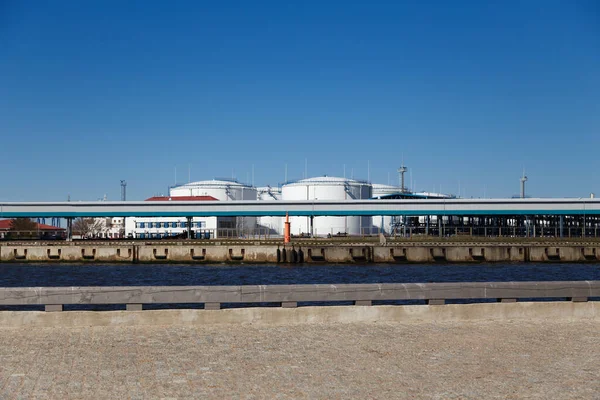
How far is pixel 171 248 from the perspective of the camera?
63188 millimetres

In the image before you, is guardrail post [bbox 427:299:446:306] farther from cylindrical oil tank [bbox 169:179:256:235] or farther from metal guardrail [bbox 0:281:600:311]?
cylindrical oil tank [bbox 169:179:256:235]

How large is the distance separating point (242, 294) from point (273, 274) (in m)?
33.7

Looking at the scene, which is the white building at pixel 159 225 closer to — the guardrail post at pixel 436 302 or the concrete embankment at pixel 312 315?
the guardrail post at pixel 436 302

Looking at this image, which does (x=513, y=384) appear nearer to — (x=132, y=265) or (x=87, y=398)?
(x=87, y=398)

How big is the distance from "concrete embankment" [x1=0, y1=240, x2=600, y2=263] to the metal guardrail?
44231mm

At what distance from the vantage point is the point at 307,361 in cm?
1191

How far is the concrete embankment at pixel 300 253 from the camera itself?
201 ft

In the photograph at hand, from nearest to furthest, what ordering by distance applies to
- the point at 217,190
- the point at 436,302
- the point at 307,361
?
the point at 307,361 < the point at 436,302 < the point at 217,190

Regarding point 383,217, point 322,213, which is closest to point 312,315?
point 322,213

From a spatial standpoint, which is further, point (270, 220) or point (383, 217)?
point (383, 217)

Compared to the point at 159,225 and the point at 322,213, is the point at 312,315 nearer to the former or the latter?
the point at 322,213

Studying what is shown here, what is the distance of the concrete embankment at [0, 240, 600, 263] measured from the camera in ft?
201

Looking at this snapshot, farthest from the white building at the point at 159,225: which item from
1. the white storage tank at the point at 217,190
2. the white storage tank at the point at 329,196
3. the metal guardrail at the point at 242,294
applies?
the metal guardrail at the point at 242,294

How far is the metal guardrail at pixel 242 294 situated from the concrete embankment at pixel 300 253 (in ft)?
145
